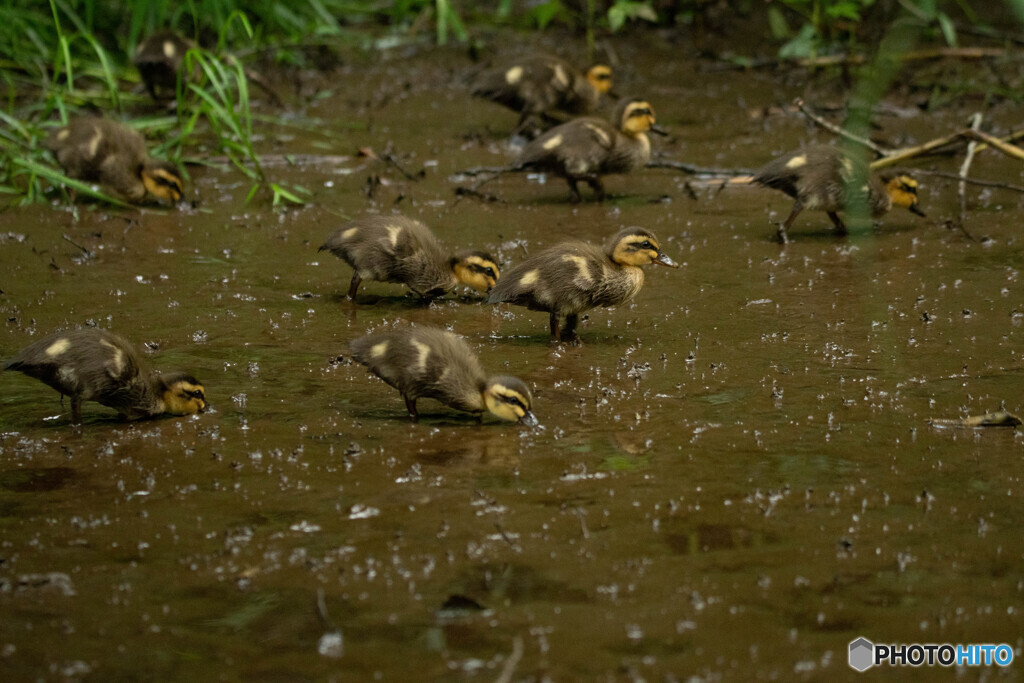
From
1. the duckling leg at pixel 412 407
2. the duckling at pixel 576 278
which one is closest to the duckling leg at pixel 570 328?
the duckling at pixel 576 278

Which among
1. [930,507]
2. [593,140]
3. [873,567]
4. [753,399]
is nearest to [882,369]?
[753,399]

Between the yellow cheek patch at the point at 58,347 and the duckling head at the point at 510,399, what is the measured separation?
1.53m

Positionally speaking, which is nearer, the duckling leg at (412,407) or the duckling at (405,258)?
the duckling leg at (412,407)

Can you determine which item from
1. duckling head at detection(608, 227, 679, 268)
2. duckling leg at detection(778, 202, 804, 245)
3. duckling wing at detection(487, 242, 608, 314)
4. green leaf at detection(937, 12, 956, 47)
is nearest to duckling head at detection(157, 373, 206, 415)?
duckling wing at detection(487, 242, 608, 314)

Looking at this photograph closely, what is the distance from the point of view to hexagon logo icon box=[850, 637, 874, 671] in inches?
105

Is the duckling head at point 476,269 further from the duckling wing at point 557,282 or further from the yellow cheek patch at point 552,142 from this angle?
the yellow cheek patch at point 552,142

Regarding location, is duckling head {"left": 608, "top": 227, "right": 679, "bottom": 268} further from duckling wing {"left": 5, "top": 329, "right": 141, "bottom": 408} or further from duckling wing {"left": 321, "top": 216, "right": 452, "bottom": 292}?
duckling wing {"left": 5, "top": 329, "right": 141, "bottom": 408}

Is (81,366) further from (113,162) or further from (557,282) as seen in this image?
(113,162)

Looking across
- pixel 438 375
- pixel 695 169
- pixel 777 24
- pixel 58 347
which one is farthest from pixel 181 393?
pixel 777 24

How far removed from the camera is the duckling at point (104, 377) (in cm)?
422

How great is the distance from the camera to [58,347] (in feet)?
13.9

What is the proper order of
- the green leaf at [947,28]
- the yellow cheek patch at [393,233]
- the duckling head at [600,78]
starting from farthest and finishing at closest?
the duckling head at [600,78], the green leaf at [947,28], the yellow cheek patch at [393,233]

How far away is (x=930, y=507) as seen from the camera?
3.47 m

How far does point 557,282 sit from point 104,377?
1.97m
